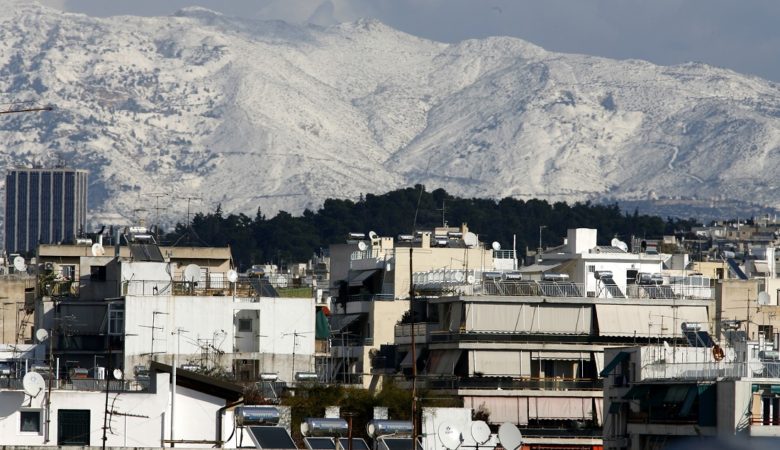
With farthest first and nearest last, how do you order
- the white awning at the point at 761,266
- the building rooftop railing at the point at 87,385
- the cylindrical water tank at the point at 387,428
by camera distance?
the white awning at the point at 761,266 < the cylindrical water tank at the point at 387,428 < the building rooftop railing at the point at 87,385

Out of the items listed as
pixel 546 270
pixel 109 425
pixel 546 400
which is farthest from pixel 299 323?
pixel 109 425

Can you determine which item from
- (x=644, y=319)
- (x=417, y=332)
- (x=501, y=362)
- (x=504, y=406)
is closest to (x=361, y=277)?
(x=417, y=332)

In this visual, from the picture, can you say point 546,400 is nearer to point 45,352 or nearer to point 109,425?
point 45,352

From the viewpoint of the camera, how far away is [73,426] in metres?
45.0

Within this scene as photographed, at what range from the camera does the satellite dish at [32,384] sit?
1728 inches

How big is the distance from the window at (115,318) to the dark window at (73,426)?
58.5 feet

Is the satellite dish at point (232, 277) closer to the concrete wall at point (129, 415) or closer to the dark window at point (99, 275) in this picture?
the dark window at point (99, 275)

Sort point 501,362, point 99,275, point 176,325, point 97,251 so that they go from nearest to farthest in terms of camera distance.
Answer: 1. point 176,325
2. point 501,362
3. point 99,275
4. point 97,251

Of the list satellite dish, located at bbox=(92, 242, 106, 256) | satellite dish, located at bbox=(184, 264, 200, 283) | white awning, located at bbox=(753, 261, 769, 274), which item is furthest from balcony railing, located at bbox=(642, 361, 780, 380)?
white awning, located at bbox=(753, 261, 769, 274)

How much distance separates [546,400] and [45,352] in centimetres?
1200

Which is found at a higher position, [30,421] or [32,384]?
[32,384]

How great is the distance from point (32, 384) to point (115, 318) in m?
19.5

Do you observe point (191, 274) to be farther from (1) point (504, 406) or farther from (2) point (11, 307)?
(2) point (11, 307)

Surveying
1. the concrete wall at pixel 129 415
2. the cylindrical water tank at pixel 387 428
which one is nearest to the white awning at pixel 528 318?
the cylindrical water tank at pixel 387 428
